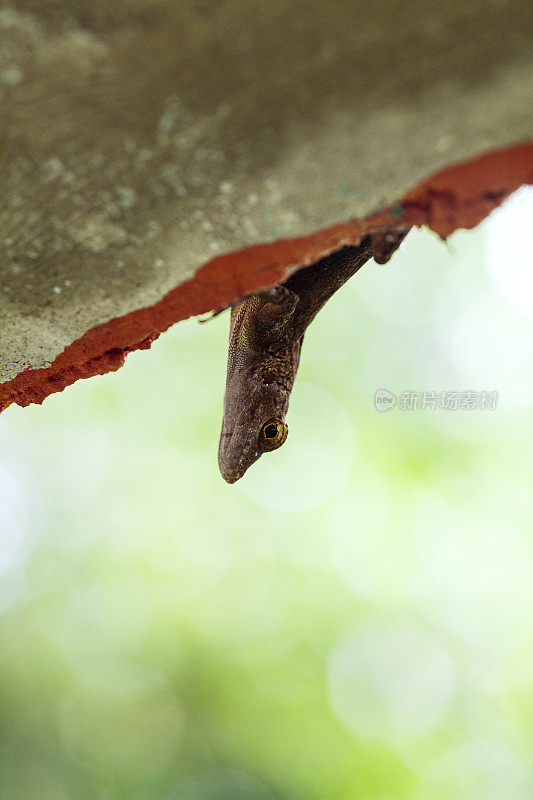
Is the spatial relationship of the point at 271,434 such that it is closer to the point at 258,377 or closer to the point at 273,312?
the point at 258,377

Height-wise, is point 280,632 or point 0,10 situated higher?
point 280,632

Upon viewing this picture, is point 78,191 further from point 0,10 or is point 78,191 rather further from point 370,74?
point 370,74

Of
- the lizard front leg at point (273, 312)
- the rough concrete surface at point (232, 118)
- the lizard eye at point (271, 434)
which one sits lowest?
the rough concrete surface at point (232, 118)

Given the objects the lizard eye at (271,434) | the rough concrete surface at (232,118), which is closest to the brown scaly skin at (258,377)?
the lizard eye at (271,434)

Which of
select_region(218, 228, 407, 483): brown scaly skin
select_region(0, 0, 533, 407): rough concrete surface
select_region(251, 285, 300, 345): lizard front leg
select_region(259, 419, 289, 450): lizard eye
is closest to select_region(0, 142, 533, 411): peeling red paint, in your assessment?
select_region(0, 0, 533, 407): rough concrete surface

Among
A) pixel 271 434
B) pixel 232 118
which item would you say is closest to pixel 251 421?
pixel 271 434

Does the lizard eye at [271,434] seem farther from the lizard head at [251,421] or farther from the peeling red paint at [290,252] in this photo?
the peeling red paint at [290,252]

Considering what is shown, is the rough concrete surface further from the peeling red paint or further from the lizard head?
the lizard head

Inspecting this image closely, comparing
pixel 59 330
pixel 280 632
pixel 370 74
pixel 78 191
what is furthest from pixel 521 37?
pixel 280 632
